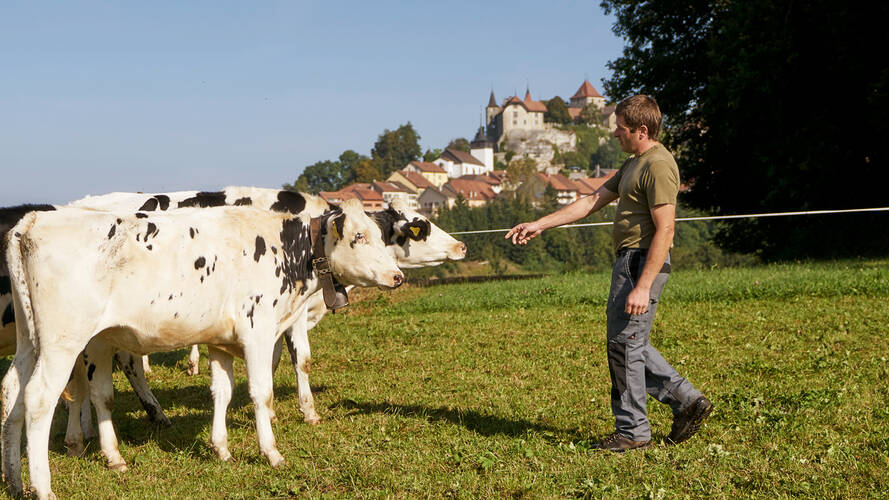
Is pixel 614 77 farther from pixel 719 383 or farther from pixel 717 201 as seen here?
pixel 719 383

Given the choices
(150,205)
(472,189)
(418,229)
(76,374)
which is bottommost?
(76,374)

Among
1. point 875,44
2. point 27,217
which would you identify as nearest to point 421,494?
point 27,217

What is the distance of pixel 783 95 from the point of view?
25062mm

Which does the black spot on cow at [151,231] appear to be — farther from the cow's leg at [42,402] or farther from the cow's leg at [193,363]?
the cow's leg at [193,363]

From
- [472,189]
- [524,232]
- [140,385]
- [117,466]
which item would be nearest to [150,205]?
[140,385]

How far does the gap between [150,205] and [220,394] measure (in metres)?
3.45

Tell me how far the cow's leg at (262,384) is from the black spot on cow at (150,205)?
11.9 ft

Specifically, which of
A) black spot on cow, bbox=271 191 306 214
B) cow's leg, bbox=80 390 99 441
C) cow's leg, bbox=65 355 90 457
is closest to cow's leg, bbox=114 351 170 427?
cow's leg, bbox=80 390 99 441

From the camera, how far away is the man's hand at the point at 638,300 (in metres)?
5.48

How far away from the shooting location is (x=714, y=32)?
1147 inches

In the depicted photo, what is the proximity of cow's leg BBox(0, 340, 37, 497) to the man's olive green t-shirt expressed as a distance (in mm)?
4338

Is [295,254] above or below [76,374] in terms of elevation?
above

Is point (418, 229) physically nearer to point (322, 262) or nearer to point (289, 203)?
point (289, 203)

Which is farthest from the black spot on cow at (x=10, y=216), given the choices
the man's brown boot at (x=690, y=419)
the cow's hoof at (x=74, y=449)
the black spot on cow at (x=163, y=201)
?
the man's brown boot at (x=690, y=419)
